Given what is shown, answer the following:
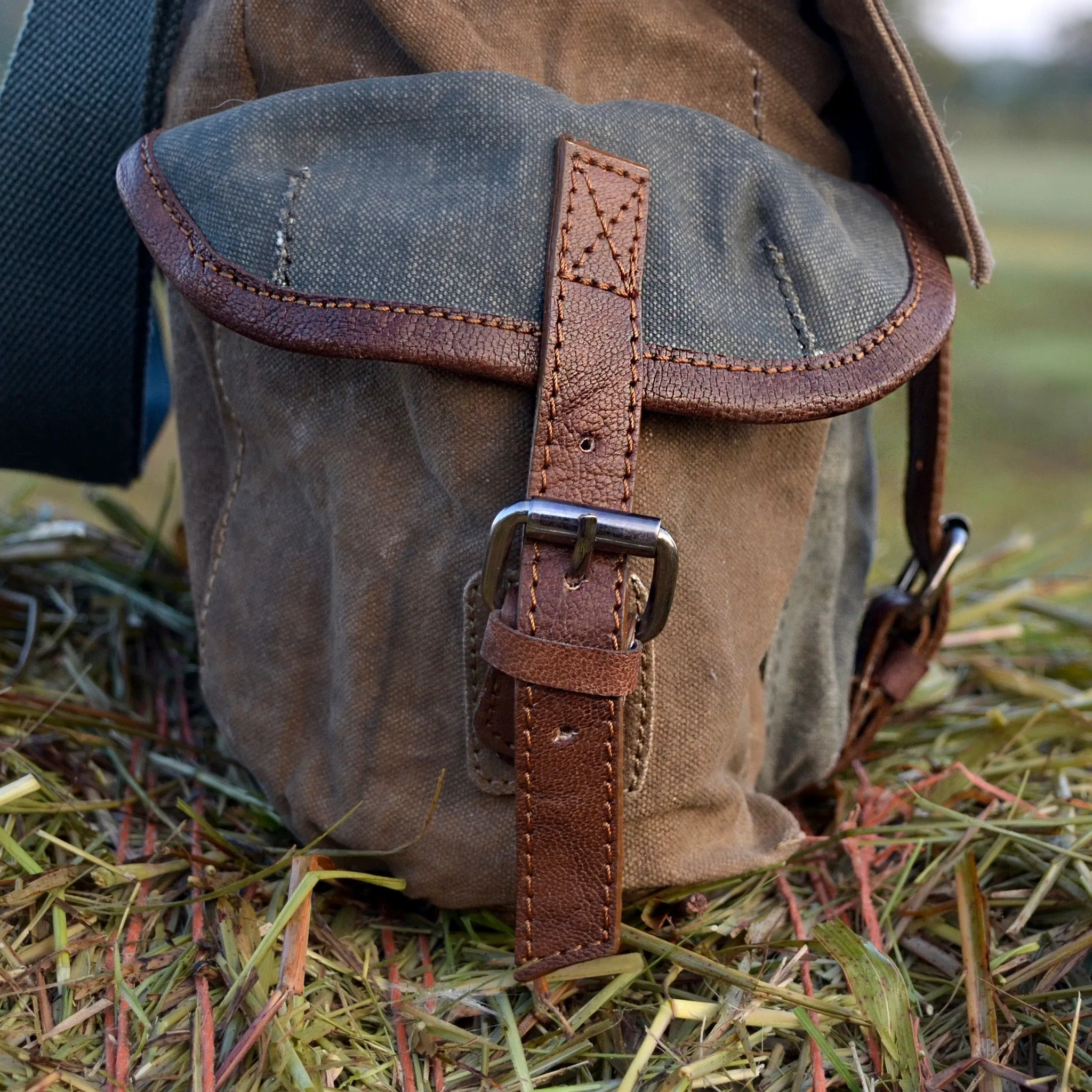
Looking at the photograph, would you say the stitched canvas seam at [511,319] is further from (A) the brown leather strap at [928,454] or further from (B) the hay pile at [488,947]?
(B) the hay pile at [488,947]

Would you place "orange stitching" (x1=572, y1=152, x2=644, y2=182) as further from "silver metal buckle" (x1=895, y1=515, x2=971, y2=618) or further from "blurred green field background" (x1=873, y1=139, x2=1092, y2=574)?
"silver metal buckle" (x1=895, y1=515, x2=971, y2=618)

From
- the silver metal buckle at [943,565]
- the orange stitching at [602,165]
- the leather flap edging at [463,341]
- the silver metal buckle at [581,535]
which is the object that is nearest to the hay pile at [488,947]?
the silver metal buckle at [943,565]

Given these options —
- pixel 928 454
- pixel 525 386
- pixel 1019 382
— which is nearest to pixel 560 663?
pixel 525 386

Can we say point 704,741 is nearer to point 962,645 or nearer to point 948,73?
point 962,645

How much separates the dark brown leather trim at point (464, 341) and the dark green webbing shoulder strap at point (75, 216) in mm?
149

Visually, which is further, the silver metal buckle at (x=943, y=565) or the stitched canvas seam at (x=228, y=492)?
the silver metal buckle at (x=943, y=565)

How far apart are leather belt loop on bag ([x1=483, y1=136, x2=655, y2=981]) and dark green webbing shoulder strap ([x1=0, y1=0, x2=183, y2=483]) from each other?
1.35 feet

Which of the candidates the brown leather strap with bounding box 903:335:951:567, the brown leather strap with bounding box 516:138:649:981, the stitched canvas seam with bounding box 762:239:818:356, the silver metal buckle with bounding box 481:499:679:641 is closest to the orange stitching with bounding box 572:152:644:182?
the brown leather strap with bounding box 516:138:649:981

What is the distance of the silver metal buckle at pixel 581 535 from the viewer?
674mm

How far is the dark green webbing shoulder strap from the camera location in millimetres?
878

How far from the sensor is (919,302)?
2.63 feet

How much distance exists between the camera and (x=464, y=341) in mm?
669

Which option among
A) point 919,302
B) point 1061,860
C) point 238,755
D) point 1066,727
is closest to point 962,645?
point 1066,727

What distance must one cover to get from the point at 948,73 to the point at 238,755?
11.9 metres
